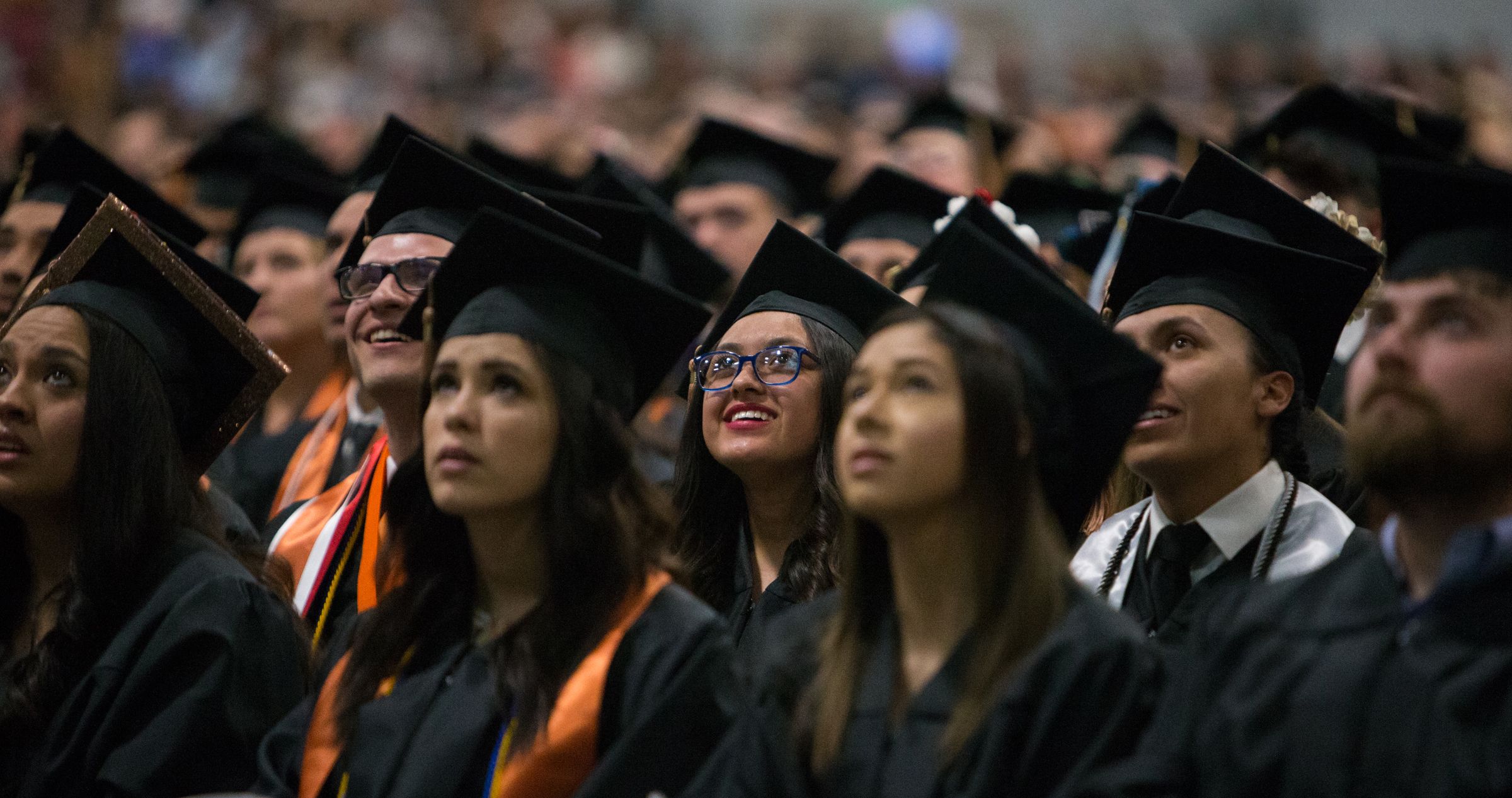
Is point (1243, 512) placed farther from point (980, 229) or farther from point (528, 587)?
point (528, 587)

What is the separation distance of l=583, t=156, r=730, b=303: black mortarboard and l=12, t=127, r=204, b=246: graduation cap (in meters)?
1.48

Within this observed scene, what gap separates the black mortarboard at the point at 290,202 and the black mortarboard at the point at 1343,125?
3.61 metres

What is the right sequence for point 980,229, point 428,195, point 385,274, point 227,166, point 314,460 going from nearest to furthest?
point 980,229
point 385,274
point 428,195
point 314,460
point 227,166

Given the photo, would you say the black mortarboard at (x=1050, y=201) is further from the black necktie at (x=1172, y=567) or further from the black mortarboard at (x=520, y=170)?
the black necktie at (x=1172, y=567)

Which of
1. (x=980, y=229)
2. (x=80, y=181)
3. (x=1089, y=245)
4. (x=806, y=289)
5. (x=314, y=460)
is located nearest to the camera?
(x=980, y=229)

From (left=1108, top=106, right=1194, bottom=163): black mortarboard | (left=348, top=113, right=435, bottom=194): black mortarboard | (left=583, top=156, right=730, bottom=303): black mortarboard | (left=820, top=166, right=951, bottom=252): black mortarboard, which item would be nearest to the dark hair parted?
(left=348, top=113, right=435, bottom=194): black mortarboard

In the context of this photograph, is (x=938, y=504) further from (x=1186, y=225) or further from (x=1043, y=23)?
(x=1043, y=23)

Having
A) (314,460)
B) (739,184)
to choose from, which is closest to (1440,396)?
(314,460)

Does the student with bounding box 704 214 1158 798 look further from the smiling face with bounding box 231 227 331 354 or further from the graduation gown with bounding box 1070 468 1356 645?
the smiling face with bounding box 231 227 331 354

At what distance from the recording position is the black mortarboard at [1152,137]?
7.65 m

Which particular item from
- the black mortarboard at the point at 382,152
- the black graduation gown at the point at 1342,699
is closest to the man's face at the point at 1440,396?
the black graduation gown at the point at 1342,699

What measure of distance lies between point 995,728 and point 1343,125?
402cm

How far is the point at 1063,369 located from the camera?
273 centimetres

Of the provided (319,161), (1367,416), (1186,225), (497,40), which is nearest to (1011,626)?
(1367,416)
